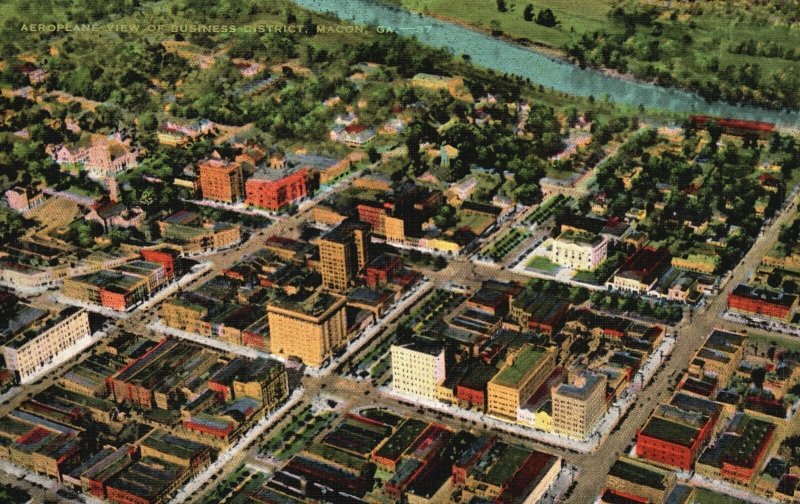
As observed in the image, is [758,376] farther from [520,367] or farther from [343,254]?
[343,254]

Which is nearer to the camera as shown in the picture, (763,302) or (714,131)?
(763,302)

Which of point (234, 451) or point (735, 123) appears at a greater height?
point (735, 123)

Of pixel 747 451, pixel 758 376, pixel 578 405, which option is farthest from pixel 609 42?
pixel 747 451

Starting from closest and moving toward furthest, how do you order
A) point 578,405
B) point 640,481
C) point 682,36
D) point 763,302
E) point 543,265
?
1. point 640,481
2. point 578,405
3. point 763,302
4. point 543,265
5. point 682,36

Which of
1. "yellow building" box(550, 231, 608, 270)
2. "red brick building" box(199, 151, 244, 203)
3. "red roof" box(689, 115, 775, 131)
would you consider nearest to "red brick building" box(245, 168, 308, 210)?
"red brick building" box(199, 151, 244, 203)

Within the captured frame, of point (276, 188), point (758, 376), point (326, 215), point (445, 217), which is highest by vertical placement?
point (276, 188)

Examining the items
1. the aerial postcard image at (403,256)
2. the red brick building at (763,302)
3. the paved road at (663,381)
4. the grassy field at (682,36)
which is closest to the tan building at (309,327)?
the aerial postcard image at (403,256)

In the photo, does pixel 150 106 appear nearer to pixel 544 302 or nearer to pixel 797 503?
pixel 544 302

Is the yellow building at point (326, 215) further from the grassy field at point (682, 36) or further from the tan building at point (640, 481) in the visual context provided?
the grassy field at point (682, 36)
